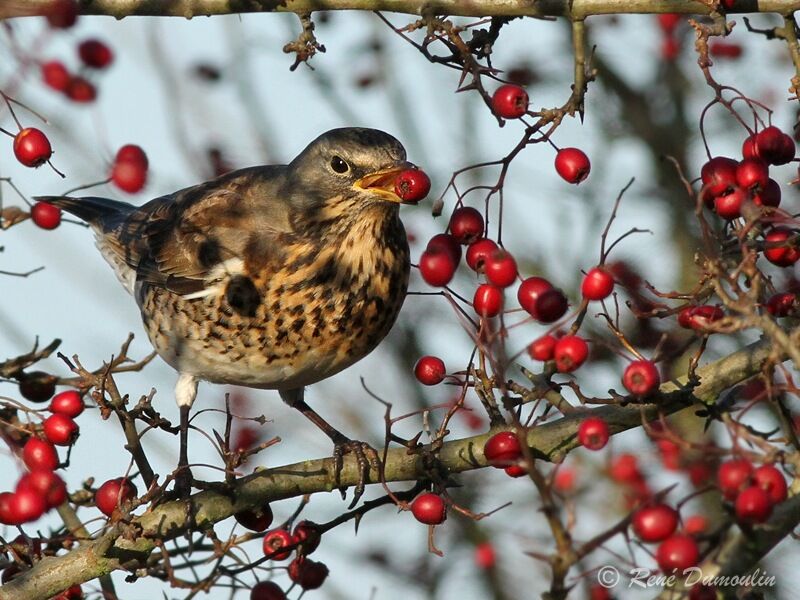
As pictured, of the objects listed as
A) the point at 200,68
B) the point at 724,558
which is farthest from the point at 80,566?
the point at 200,68

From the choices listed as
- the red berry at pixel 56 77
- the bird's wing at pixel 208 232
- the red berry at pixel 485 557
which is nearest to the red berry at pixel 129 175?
the red berry at pixel 56 77

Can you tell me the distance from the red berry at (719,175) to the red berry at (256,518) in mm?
1641

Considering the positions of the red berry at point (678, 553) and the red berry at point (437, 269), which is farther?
the red berry at point (437, 269)

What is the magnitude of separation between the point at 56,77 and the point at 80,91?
107 millimetres

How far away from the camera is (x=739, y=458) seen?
2367 millimetres

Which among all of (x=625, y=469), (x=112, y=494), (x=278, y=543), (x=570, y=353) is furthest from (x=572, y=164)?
(x=625, y=469)

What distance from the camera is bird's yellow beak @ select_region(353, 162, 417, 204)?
4191 mm

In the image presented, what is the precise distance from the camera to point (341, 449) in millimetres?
4293

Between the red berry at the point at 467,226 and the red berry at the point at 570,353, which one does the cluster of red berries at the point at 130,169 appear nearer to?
the red berry at the point at 467,226

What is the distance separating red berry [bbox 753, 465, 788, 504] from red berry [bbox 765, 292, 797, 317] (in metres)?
0.77

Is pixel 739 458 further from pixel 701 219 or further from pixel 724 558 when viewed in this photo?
pixel 701 219

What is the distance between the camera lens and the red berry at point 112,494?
333 centimetres

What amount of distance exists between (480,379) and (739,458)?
908mm

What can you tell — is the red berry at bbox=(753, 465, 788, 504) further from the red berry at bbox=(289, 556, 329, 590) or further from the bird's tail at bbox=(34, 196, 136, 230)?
the bird's tail at bbox=(34, 196, 136, 230)
